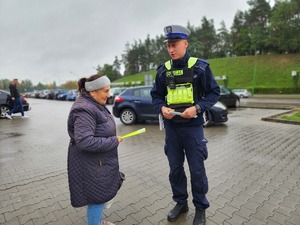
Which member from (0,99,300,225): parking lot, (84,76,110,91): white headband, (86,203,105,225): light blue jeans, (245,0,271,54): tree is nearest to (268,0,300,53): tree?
(245,0,271,54): tree

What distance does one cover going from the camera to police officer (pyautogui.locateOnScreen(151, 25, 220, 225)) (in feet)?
9.02

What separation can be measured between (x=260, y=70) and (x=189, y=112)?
58335mm

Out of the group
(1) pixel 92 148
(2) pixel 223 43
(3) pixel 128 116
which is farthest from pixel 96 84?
(2) pixel 223 43

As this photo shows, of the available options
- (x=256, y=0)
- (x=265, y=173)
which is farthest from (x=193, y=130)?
(x=256, y=0)

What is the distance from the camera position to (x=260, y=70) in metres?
55.3

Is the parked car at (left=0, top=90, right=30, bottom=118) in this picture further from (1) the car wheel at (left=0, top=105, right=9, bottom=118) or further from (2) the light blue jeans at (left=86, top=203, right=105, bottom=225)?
(2) the light blue jeans at (left=86, top=203, right=105, bottom=225)

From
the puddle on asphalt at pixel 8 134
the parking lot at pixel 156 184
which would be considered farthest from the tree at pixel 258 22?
the puddle on asphalt at pixel 8 134

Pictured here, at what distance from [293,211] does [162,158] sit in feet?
8.93

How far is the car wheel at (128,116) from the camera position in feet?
33.9

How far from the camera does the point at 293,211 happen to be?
3156mm

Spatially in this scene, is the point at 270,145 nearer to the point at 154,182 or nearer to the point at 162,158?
the point at 162,158

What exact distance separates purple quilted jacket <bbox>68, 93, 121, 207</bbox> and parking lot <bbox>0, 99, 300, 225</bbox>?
844mm

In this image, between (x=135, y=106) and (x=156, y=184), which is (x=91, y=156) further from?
(x=135, y=106)

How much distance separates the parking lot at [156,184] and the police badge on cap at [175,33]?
206 cm
